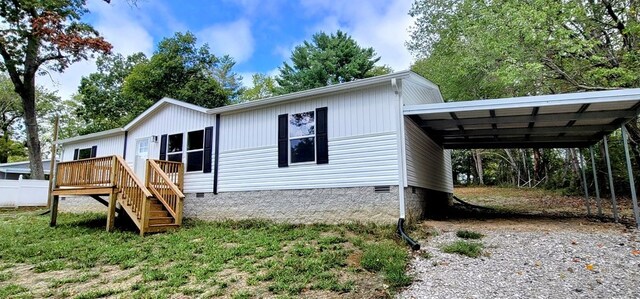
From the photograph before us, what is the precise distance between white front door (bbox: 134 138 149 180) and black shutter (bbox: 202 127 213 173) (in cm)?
301

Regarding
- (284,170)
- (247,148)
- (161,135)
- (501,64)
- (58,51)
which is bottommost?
(284,170)

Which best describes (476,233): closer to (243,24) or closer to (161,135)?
(161,135)

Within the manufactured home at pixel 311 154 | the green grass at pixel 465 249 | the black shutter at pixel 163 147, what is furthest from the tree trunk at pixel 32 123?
the green grass at pixel 465 249

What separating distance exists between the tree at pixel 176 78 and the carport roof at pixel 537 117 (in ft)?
54.3

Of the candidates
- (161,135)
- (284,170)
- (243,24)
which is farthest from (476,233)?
(243,24)

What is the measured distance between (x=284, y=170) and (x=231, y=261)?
137 inches

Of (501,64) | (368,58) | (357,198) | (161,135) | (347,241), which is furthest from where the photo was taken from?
(368,58)

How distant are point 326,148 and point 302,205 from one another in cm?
152

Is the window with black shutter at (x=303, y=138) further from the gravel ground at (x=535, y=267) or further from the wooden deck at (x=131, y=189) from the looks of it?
the gravel ground at (x=535, y=267)

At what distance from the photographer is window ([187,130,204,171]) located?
10672 millimetres

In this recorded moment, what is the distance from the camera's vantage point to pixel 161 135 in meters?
11.8

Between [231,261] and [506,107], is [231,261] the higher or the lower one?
the lower one

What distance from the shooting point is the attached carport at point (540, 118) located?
659cm

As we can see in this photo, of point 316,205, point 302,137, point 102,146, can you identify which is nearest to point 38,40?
point 102,146
